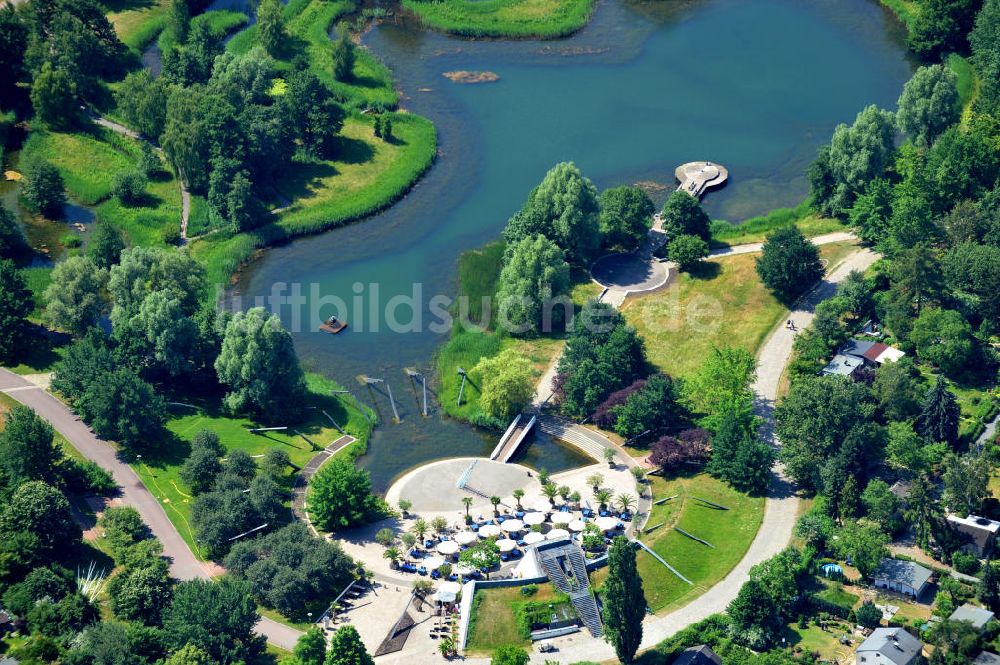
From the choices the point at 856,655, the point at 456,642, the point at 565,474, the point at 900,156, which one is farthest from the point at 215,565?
the point at 900,156

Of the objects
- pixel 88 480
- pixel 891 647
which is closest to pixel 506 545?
pixel 891 647

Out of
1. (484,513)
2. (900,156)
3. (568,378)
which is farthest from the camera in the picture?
(900,156)

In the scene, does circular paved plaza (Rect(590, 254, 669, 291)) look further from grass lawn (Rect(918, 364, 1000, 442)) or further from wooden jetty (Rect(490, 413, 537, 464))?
grass lawn (Rect(918, 364, 1000, 442))

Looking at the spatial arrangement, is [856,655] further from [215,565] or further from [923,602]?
[215,565]

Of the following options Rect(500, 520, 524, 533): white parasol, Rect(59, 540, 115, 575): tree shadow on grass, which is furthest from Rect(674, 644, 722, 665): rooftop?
Rect(59, 540, 115, 575): tree shadow on grass

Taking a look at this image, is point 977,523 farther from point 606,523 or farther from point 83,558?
point 83,558

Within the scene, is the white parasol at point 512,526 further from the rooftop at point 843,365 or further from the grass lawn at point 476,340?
the rooftop at point 843,365
